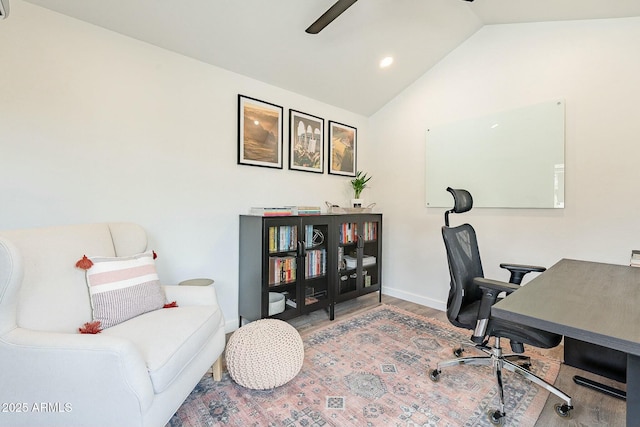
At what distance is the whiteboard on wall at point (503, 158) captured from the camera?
91.9 inches

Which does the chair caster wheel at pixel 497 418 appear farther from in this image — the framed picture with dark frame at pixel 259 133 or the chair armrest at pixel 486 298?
the framed picture with dark frame at pixel 259 133

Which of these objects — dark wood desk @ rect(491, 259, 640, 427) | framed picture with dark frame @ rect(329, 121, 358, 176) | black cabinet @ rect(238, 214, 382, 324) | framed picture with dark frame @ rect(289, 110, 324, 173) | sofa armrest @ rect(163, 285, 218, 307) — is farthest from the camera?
framed picture with dark frame @ rect(329, 121, 358, 176)

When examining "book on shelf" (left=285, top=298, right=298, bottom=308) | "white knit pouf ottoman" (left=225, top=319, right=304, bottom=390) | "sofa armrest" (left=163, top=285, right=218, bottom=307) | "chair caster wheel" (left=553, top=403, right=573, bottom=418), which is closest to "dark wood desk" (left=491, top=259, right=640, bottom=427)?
"chair caster wheel" (left=553, top=403, right=573, bottom=418)

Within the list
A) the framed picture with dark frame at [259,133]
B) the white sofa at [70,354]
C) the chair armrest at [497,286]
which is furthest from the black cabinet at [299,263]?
the chair armrest at [497,286]

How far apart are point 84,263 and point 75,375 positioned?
0.63 metres

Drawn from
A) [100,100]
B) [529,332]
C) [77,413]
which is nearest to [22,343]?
[77,413]

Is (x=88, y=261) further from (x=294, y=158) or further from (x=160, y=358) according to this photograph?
(x=294, y=158)

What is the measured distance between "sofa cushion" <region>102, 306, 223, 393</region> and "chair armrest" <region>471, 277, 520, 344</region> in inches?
57.5

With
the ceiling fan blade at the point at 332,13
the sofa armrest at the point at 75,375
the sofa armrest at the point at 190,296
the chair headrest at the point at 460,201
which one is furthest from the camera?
the chair headrest at the point at 460,201

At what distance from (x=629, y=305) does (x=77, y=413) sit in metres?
2.09

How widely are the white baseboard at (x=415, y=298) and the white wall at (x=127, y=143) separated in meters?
1.86

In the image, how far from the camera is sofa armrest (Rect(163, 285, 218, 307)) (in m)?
1.75

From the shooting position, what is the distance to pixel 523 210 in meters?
2.52

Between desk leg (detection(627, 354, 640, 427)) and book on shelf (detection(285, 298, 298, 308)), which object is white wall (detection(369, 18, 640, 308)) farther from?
desk leg (detection(627, 354, 640, 427))
